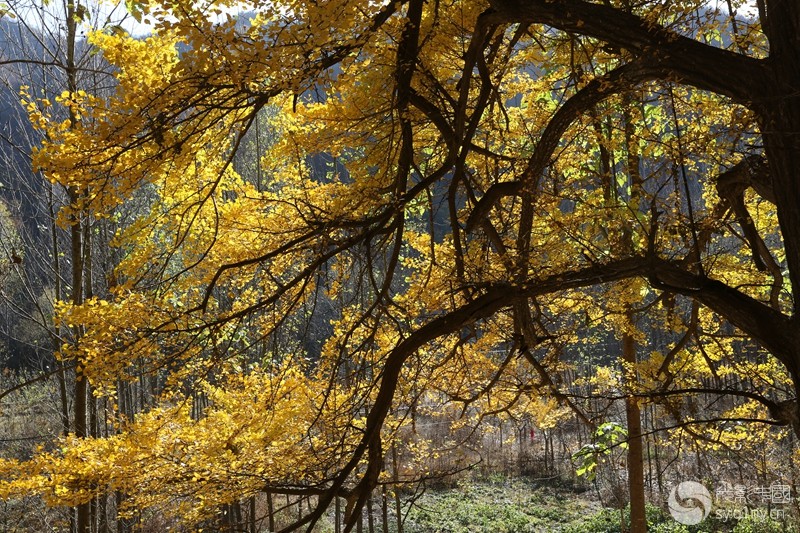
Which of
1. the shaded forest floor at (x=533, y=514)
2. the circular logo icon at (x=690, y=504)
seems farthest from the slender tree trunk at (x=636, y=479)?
the circular logo icon at (x=690, y=504)

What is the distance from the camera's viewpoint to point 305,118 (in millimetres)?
4590

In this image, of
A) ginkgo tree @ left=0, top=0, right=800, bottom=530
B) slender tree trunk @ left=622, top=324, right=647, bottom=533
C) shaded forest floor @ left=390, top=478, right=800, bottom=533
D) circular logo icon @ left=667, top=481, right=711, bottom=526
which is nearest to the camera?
ginkgo tree @ left=0, top=0, right=800, bottom=530

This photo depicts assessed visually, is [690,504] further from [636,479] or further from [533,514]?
[636,479]

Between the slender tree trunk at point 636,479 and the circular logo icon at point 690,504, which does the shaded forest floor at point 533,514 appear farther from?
the slender tree trunk at point 636,479

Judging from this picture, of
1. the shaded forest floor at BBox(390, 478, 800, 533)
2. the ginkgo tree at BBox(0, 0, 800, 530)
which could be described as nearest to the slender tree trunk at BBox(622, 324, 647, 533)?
the ginkgo tree at BBox(0, 0, 800, 530)

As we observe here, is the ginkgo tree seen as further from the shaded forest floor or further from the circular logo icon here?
the circular logo icon

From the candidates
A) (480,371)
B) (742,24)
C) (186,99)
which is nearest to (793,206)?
(742,24)

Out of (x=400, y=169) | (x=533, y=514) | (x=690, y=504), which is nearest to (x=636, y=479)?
(x=400, y=169)

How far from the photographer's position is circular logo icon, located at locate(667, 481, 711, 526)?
12.6 m

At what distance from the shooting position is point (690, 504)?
1294cm

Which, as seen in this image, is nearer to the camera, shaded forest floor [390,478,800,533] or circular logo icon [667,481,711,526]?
shaded forest floor [390,478,800,533]

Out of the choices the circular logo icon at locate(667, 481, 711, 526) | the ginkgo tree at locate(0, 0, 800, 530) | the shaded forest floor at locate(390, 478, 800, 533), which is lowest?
the shaded forest floor at locate(390, 478, 800, 533)

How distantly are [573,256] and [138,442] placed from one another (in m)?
4.00

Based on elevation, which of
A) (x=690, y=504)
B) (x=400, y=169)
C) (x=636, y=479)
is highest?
(x=400, y=169)
